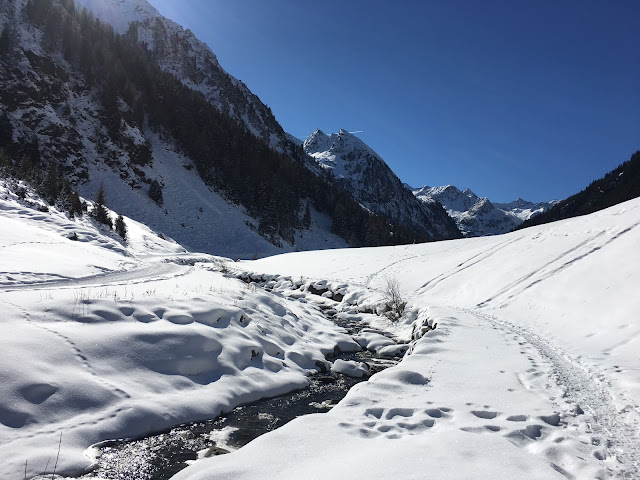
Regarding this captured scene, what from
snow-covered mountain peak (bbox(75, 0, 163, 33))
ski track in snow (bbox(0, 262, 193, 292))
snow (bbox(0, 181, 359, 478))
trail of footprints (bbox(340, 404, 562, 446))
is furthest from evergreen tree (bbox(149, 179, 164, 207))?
snow-covered mountain peak (bbox(75, 0, 163, 33))

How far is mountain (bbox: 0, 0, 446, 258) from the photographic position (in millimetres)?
45594

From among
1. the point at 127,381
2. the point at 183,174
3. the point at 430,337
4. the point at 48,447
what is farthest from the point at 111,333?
the point at 183,174

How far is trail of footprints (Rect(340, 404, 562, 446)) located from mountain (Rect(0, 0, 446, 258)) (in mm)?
31860

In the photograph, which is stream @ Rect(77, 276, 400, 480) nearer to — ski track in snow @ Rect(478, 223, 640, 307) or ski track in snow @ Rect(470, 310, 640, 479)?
ski track in snow @ Rect(470, 310, 640, 479)

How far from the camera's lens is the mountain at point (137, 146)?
45.6 metres

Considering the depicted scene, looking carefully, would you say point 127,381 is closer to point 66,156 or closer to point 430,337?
point 430,337

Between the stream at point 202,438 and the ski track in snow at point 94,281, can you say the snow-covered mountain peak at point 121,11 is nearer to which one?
the ski track in snow at point 94,281

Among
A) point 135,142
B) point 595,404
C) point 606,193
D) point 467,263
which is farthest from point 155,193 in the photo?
point 606,193

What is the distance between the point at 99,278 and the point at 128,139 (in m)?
46.2

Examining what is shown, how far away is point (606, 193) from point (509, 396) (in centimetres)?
14166

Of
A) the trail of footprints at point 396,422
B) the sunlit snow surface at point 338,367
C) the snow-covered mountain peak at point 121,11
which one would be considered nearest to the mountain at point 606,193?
the sunlit snow surface at point 338,367

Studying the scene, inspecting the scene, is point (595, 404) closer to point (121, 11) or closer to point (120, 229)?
point (120, 229)

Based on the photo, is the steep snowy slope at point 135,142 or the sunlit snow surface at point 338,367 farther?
the steep snowy slope at point 135,142

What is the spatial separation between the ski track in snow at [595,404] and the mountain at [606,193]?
111033 millimetres
